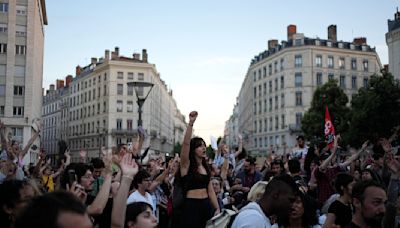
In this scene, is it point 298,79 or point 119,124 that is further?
point 119,124

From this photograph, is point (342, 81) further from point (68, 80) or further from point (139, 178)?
point (139, 178)

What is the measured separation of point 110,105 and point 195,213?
78.6 metres

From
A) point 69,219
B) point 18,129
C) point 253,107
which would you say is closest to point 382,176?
point 69,219

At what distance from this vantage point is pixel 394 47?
161 ft

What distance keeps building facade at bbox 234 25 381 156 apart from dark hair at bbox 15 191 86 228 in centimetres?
6681

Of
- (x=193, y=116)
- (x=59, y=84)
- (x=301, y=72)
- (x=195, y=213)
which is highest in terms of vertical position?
(x=59, y=84)

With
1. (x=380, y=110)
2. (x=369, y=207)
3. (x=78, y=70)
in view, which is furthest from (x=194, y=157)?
(x=78, y=70)

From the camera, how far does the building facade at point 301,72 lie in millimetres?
69750

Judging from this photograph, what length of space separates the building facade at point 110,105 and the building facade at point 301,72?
23344mm

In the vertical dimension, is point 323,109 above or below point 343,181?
above

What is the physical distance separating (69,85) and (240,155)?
95215mm

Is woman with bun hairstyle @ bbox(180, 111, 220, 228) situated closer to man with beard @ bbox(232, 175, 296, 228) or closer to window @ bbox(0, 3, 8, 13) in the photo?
man with beard @ bbox(232, 175, 296, 228)

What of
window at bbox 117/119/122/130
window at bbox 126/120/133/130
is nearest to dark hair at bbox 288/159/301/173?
window at bbox 126/120/133/130

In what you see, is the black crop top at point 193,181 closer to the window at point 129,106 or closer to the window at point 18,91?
the window at point 18,91
